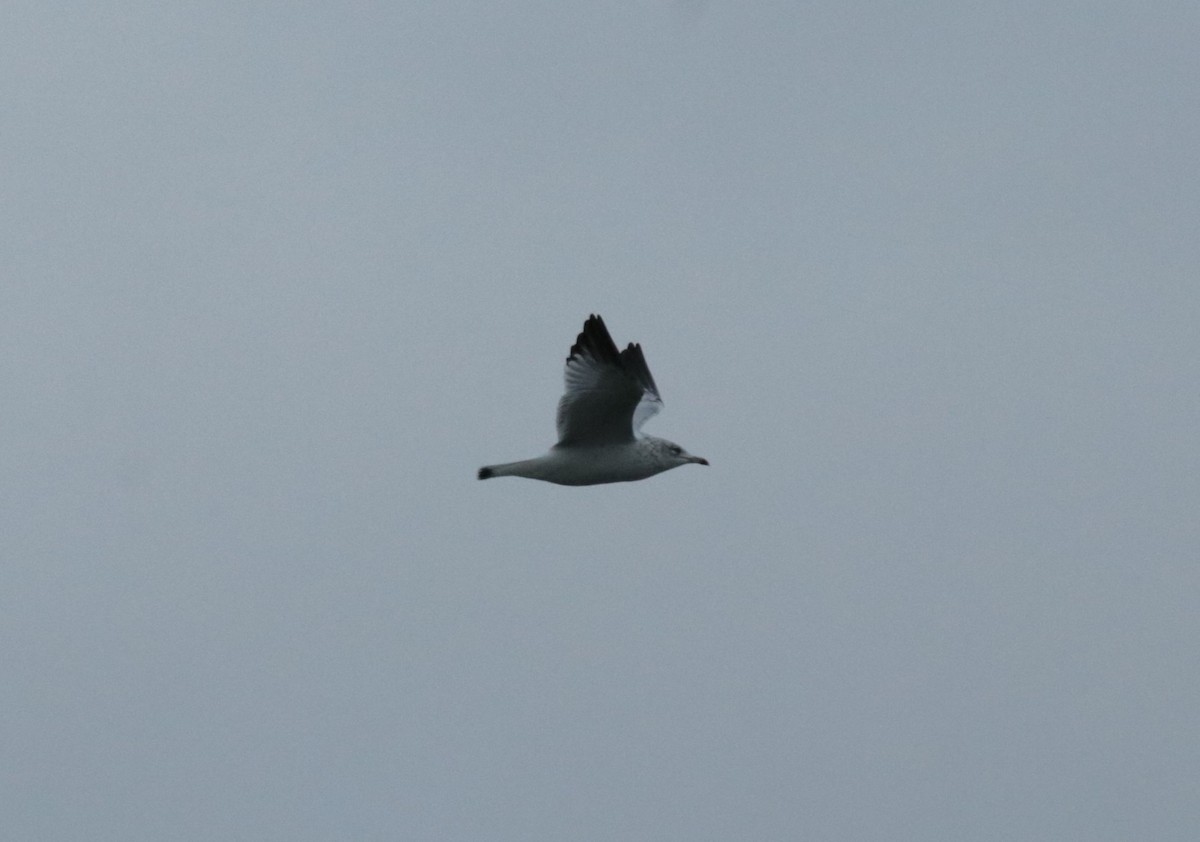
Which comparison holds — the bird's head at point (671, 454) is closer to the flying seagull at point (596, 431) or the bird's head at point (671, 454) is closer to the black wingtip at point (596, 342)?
the flying seagull at point (596, 431)

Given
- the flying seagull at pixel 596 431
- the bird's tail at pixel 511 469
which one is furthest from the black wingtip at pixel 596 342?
the bird's tail at pixel 511 469

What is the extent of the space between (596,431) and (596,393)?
2.37 feet

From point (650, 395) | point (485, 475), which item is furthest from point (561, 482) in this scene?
point (650, 395)

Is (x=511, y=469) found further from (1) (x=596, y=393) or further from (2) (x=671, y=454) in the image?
(2) (x=671, y=454)

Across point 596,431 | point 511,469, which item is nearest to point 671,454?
point 596,431

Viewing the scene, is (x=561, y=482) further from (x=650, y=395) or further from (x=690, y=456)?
(x=650, y=395)

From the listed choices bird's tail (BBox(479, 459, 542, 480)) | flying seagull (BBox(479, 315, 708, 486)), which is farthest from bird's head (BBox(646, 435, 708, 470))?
bird's tail (BBox(479, 459, 542, 480))

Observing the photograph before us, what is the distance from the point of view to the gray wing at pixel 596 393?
72.1 ft

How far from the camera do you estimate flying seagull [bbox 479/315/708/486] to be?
22.0 metres

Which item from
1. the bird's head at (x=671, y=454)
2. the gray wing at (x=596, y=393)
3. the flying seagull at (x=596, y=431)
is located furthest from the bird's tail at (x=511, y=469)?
the bird's head at (x=671, y=454)

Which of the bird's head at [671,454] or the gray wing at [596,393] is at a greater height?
the gray wing at [596,393]

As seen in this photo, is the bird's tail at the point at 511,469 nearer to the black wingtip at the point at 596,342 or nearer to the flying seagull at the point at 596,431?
the flying seagull at the point at 596,431

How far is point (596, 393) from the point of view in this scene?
2216 cm

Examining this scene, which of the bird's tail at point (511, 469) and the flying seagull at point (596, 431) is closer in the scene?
the flying seagull at point (596, 431)
